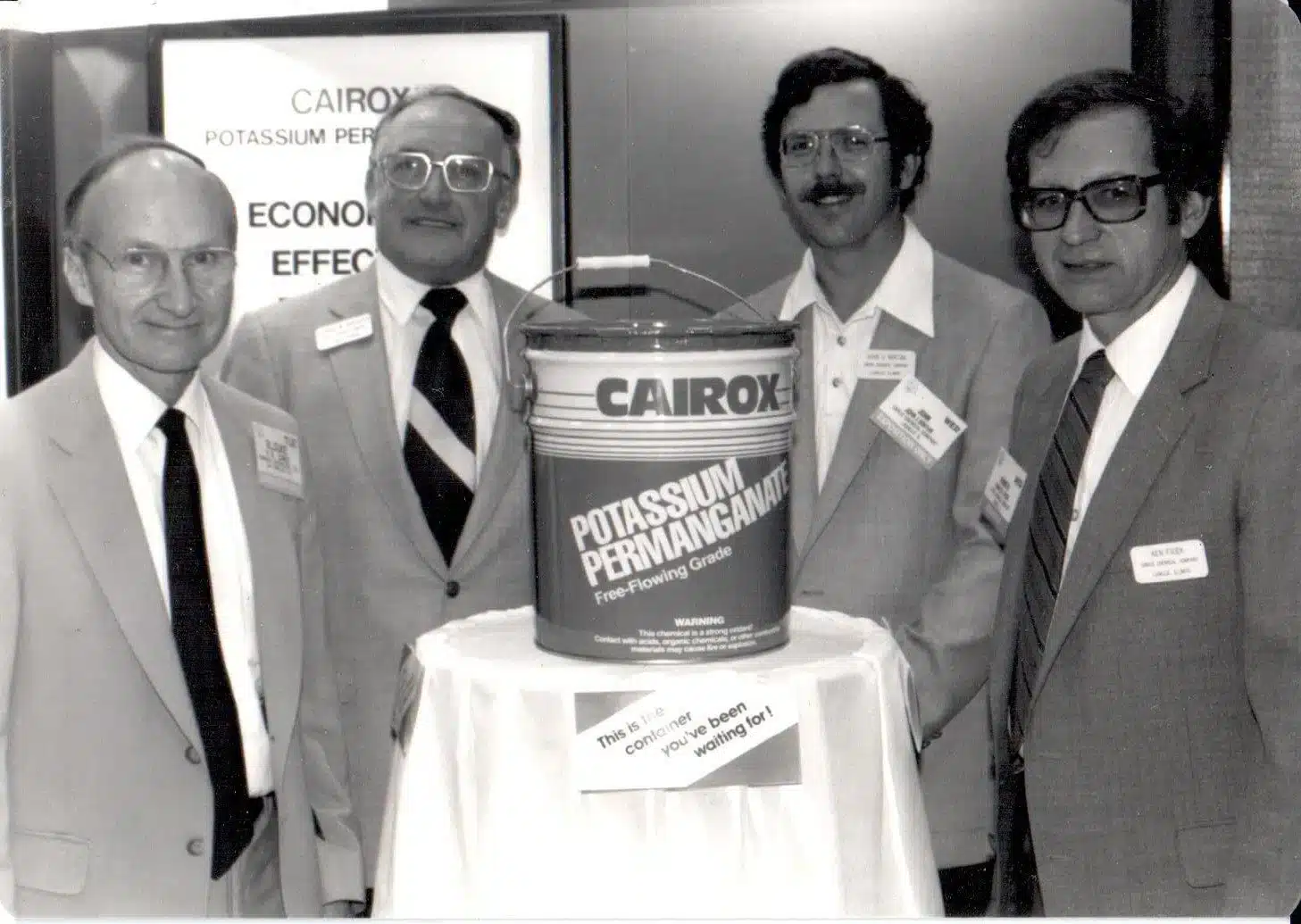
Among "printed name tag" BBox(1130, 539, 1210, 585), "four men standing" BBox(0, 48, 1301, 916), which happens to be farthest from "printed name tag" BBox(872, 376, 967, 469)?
"printed name tag" BBox(1130, 539, 1210, 585)

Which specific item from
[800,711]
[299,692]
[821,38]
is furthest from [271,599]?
[821,38]

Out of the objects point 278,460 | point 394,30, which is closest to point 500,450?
point 278,460

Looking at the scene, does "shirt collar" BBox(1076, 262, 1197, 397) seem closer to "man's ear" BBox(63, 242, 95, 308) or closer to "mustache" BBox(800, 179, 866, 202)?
Result: "mustache" BBox(800, 179, 866, 202)

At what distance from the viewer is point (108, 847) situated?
5.36 ft

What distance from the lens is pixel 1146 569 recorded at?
1509mm

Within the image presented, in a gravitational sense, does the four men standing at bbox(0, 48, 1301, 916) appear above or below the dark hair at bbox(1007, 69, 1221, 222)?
below

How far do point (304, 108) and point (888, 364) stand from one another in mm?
960

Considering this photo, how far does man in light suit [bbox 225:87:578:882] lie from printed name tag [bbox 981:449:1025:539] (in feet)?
2.25

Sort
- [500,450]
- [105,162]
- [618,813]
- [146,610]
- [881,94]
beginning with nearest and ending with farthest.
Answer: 1. [618,813]
2. [146,610]
3. [105,162]
4. [881,94]
5. [500,450]

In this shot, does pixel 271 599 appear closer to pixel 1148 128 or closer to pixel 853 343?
pixel 853 343

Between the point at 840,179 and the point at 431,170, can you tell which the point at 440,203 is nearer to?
the point at 431,170

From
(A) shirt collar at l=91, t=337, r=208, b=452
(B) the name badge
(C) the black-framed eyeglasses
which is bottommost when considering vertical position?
(B) the name badge

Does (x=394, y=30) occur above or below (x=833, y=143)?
above

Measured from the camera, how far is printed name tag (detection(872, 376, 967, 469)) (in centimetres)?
186
